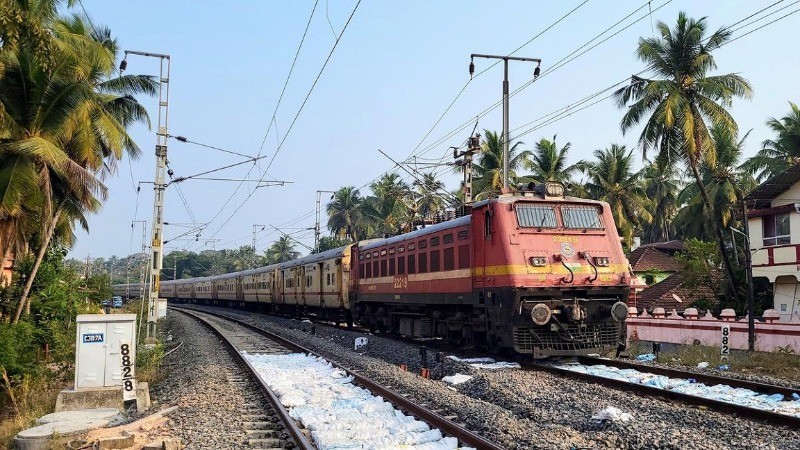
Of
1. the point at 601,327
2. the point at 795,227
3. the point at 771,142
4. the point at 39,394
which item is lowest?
the point at 39,394

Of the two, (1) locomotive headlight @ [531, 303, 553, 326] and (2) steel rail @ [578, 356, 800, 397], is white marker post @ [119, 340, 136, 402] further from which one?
(2) steel rail @ [578, 356, 800, 397]

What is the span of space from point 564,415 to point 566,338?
4.72 meters

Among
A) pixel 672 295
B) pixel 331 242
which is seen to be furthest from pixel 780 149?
pixel 331 242

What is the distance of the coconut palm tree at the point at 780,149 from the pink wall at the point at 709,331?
60.6ft

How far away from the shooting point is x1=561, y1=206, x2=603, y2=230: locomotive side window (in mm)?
14047

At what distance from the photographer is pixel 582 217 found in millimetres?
14211

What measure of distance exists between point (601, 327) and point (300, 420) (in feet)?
23.7

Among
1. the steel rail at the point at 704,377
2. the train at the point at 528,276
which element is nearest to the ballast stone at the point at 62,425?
the train at the point at 528,276

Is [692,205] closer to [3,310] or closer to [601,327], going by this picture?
[601,327]

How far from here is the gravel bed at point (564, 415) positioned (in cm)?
708

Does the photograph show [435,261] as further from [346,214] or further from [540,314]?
[346,214]

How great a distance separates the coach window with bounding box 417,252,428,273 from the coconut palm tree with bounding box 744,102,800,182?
25.8m

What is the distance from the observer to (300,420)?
28.0 feet

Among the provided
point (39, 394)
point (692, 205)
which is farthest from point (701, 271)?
point (39, 394)
